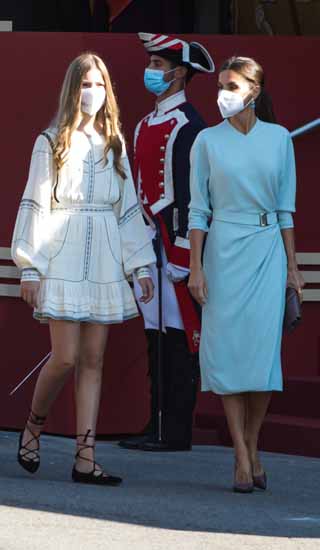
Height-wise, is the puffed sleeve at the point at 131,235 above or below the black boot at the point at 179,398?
above

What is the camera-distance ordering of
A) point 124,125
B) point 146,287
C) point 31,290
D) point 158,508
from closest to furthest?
point 158,508 < point 31,290 < point 146,287 < point 124,125

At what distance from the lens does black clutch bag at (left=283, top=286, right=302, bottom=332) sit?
746 cm

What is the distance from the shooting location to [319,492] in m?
7.77

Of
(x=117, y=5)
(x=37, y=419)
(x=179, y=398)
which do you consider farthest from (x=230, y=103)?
(x=117, y=5)

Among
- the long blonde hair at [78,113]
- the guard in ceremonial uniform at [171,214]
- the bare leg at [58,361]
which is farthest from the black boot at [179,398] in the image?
the long blonde hair at [78,113]

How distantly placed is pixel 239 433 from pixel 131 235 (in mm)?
1004

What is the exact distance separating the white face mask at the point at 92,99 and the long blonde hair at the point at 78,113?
0.09ft

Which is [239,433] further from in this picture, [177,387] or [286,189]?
[177,387]

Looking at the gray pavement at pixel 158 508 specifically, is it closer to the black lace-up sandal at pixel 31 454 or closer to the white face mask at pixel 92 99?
the black lace-up sandal at pixel 31 454

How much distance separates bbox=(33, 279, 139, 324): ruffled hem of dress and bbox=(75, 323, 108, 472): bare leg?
3.6 inches

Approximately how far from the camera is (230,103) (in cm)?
752

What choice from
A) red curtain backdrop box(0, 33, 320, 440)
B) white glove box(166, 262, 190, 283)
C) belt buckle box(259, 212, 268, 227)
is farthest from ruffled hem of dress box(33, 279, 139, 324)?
red curtain backdrop box(0, 33, 320, 440)

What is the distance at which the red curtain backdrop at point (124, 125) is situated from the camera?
30.5 ft

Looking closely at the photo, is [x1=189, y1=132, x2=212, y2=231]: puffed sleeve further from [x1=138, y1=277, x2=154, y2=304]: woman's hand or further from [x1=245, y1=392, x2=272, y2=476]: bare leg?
[x1=245, y1=392, x2=272, y2=476]: bare leg
